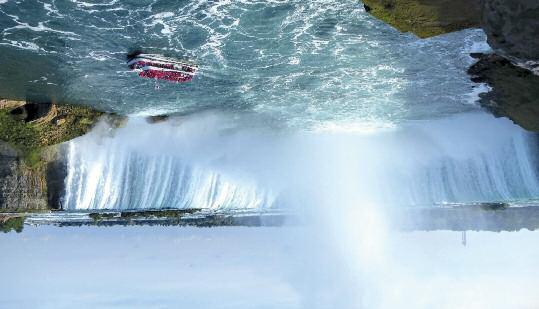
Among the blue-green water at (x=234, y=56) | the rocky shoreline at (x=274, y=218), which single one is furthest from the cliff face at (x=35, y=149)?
the rocky shoreline at (x=274, y=218)

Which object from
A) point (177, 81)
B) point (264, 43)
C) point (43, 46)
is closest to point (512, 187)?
point (264, 43)

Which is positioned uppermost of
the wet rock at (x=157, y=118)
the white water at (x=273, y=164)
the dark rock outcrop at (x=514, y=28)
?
the dark rock outcrop at (x=514, y=28)

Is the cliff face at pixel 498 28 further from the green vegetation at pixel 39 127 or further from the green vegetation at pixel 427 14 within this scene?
the green vegetation at pixel 39 127

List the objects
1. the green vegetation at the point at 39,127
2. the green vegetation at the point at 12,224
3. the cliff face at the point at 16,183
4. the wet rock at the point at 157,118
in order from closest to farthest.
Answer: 1. the green vegetation at the point at 39,127
2. the cliff face at the point at 16,183
3. the wet rock at the point at 157,118
4. the green vegetation at the point at 12,224

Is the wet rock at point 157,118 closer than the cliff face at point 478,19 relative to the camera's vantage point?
No

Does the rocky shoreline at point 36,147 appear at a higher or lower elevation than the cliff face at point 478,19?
lower

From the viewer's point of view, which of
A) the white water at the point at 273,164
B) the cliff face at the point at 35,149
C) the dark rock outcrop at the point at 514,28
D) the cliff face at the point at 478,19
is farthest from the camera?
the white water at the point at 273,164

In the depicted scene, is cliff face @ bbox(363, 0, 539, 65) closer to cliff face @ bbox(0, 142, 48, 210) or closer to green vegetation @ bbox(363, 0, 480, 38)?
green vegetation @ bbox(363, 0, 480, 38)
